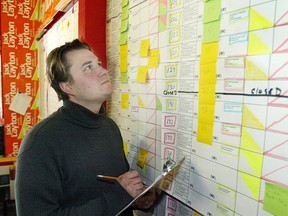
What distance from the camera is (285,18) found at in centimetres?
51

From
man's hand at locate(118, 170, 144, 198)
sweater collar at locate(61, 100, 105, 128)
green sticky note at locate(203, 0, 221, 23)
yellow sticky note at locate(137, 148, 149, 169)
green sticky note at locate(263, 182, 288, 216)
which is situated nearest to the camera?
green sticky note at locate(263, 182, 288, 216)

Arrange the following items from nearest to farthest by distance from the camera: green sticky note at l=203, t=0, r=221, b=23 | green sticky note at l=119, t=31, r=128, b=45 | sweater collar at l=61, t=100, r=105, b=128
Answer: green sticky note at l=203, t=0, r=221, b=23
sweater collar at l=61, t=100, r=105, b=128
green sticky note at l=119, t=31, r=128, b=45

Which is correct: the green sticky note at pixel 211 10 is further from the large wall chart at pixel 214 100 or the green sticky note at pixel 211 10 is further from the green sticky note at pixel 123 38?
the green sticky note at pixel 123 38

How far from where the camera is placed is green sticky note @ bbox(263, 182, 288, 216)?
527 mm

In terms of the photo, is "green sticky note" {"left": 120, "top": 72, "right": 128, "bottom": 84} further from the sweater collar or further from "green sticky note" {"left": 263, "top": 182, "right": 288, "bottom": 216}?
"green sticky note" {"left": 263, "top": 182, "right": 288, "bottom": 216}

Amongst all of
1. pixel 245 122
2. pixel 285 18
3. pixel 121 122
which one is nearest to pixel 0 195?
pixel 121 122

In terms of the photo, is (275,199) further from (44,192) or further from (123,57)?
(123,57)

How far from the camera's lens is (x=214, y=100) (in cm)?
70

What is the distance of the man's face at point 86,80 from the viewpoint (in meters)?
0.98

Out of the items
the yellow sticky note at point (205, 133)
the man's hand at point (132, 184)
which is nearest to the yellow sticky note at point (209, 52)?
the yellow sticky note at point (205, 133)

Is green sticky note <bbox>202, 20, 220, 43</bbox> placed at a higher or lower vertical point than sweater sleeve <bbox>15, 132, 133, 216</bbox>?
higher

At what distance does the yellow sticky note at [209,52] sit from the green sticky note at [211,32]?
0.01 m

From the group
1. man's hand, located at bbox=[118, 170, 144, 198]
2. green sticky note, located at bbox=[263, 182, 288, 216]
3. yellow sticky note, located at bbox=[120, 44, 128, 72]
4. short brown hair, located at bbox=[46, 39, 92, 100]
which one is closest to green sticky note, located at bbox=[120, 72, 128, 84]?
yellow sticky note, located at bbox=[120, 44, 128, 72]

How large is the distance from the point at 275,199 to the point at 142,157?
2.13ft
